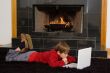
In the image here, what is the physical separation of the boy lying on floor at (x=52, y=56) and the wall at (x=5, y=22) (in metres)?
1.86

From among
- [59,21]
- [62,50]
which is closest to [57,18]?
[59,21]

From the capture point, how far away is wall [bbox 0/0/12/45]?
5137 mm

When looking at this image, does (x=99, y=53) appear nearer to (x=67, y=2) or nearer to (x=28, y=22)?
(x=67, y=2)

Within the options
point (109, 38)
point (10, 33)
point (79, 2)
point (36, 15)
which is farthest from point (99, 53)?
point (10, 33)

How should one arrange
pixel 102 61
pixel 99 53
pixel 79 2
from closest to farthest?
pixel 102 61, pixel 99 53, pixel 79 2

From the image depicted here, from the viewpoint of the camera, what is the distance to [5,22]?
5.20 meters

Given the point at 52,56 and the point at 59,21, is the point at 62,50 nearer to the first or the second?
the point at 52,56

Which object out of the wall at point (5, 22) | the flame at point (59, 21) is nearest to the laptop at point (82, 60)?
the flame at point (59, 21)

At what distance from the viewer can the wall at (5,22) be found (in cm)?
514

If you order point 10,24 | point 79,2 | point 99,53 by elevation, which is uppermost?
point 79,2

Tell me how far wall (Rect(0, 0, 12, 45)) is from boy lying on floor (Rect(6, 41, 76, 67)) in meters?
1.86

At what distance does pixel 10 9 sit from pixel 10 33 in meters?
0.44

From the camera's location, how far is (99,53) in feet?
14.4

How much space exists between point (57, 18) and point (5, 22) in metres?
0.95
